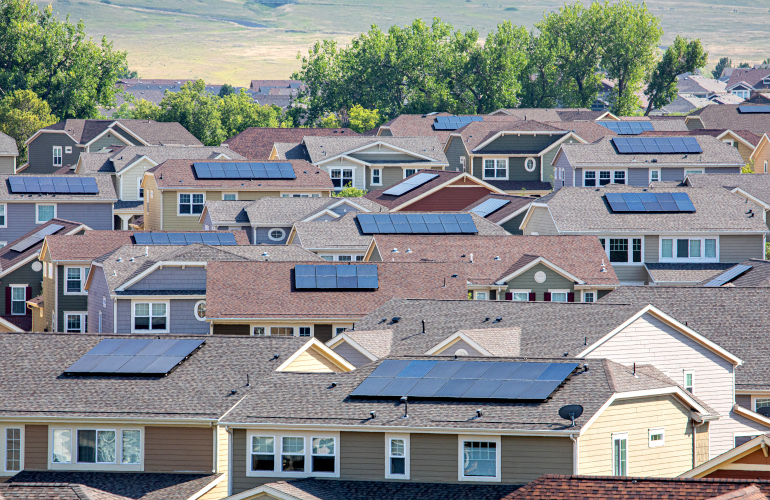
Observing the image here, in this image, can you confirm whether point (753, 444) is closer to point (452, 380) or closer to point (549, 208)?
point (452, 380)

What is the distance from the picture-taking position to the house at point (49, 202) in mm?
76438

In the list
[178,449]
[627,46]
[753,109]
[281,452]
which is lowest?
[178,449]

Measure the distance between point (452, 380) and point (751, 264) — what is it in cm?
2618

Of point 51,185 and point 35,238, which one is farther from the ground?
point 51,185

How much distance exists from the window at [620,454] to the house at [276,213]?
41040 millimetres

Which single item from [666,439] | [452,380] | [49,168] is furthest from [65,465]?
[49,168]

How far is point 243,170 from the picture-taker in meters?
80.9

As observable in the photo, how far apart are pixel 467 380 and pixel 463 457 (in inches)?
97.6

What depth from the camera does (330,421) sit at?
28.9 metres

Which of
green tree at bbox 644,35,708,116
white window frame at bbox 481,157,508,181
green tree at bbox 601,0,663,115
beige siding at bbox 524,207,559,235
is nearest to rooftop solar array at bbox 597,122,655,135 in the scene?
white window frame at bbox 481,157,508,181

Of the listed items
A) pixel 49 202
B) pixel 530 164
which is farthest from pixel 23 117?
pixel 530 164

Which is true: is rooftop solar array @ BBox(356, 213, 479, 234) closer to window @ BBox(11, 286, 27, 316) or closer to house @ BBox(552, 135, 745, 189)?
window @ BBox(11, 286, 27, 316)

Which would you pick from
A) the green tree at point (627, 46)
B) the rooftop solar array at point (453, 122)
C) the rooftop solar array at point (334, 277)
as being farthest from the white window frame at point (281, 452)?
the green tree at point (627, 46)

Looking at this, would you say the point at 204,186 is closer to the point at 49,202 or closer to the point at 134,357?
the point at 49,202
